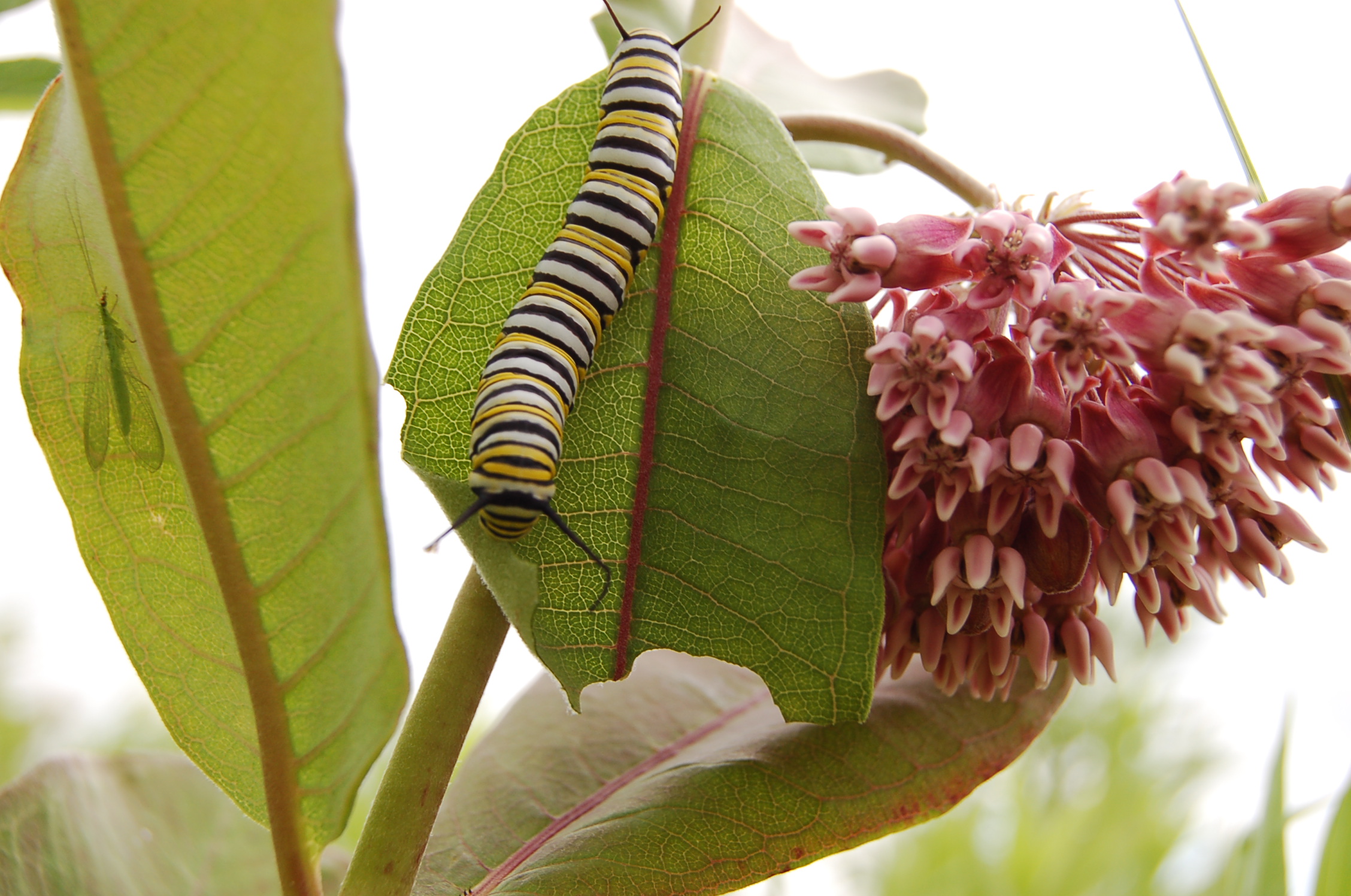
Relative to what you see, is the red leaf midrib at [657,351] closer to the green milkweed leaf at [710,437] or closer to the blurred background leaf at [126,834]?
the green milkweed leaf at [710,437]

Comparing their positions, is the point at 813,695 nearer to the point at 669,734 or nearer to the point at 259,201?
the point at 669,734

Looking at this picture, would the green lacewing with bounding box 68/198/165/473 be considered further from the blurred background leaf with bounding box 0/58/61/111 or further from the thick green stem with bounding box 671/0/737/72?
the thick green stem with bounding box 671/0/737/72

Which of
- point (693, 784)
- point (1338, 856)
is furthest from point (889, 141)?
point (1338, 856)

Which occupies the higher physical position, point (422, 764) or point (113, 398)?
point (113, 398)

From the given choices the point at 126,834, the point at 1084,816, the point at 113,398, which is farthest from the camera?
the point at 1084,816

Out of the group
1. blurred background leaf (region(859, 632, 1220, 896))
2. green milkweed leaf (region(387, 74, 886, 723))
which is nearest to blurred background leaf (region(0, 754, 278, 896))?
green milkweed leaf (region(387, 74, 886, 723))

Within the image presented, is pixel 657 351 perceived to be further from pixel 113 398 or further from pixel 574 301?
pixel 113 398
